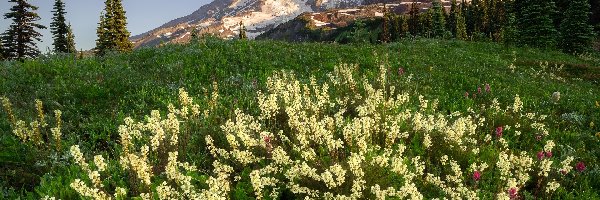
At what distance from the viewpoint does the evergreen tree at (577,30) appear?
40.5m

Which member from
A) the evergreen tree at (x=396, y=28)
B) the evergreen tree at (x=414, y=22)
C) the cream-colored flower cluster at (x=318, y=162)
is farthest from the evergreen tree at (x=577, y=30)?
the evergreen tree at (x=396, y=28)

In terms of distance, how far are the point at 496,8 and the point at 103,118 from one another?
4224 inches

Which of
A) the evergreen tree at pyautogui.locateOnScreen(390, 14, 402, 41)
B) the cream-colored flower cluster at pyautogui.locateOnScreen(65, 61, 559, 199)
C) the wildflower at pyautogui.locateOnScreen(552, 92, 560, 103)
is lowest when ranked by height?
the wildflower at pyautogui.locateOnScreen(552, 92, 560, 103)

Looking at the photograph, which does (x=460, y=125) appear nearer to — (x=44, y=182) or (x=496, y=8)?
(x=44, y=182)

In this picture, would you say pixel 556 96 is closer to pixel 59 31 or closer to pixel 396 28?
pixel 59 31

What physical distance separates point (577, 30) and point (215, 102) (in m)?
44.2

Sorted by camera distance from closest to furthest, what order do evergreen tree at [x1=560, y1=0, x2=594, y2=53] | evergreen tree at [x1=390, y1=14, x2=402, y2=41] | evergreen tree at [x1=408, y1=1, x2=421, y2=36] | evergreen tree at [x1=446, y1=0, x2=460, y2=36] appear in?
evergreen tree at [x1=560, y1=0, x2=594, y2=53]
evergreen tree at [x1=446, y1=0, x2=460, y2=36]
evergreen tree at [x1=408, y1=1, x2=421, y2=36]
evergreen tree at [x1=390, y1=14, x2=402, y2=41]

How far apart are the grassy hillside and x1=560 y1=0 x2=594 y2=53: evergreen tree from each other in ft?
93.4

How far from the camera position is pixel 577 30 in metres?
40.6

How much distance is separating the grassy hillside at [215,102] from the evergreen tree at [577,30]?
28467 millimetres

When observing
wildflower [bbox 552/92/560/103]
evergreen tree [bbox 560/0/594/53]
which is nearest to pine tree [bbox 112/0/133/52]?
evergreen tree [bbox 560/0/594/53]

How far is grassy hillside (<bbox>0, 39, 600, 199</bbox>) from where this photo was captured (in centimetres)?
569

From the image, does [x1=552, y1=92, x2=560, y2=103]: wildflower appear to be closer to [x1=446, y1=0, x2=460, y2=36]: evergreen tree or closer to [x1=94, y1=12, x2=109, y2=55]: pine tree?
[x1=94, y1=12, x2=109, y2=55]: pine tree

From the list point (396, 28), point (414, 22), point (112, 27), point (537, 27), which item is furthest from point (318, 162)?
point (396, 28)
